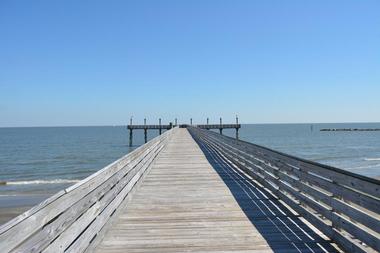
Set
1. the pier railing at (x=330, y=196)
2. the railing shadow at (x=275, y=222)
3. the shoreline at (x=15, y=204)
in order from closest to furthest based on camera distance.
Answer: the pier railing at (x=330, y=196), the railing shadow at (x=275, y=222), the shoreline at (x=15, y=204)

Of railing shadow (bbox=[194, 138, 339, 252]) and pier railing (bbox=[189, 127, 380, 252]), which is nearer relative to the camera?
pier railing (bbox=[189, 127, 380, 252])

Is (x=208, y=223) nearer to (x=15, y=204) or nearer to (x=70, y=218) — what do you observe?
(x=70, y=218)

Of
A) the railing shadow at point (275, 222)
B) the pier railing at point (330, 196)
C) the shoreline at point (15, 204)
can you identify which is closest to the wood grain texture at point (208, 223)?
the railing shadow at point (275, 222)

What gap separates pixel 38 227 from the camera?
311cm

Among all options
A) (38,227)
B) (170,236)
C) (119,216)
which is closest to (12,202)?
(119,216)

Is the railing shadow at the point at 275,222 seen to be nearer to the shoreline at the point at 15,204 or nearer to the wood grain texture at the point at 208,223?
the wood grain texture at the point at 208,223

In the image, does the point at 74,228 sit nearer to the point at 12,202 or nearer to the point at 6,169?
the point at 12,202

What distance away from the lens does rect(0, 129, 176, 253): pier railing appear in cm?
283

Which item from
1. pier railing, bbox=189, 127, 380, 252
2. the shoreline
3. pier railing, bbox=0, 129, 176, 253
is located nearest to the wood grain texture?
pier railing, bbox=189, 127, 380, 252

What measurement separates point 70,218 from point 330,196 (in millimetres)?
3116

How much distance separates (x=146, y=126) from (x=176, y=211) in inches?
2553

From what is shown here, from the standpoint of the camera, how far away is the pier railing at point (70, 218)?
2826 millimetres

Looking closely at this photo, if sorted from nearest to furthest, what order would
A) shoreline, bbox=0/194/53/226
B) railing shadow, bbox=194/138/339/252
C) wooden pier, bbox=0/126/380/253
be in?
wooden pier, bbox=0/126/380/253, railing shadow, bbox=194/138/339/252, shoreline, bbox=0/194/53/226

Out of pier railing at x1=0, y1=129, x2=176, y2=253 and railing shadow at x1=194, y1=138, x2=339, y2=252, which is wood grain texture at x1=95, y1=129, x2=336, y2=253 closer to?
railing shadow at x1=194, y1=138, x2=339, y2=252
